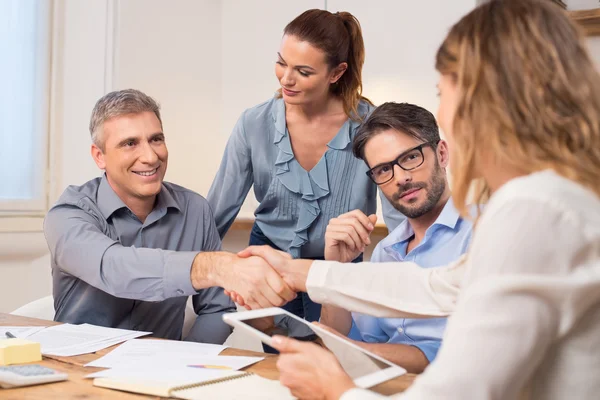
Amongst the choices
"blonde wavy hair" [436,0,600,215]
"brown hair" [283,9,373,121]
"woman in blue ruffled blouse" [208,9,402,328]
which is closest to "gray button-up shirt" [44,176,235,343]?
"woman in blue ruffled blouse" [208,9,402,328]

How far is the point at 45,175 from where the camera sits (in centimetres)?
347

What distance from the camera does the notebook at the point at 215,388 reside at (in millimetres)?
1057

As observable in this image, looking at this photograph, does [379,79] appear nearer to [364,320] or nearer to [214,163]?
[214,163]

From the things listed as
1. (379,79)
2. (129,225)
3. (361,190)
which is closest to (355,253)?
(361,190)

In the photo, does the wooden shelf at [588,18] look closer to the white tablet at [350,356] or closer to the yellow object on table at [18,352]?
the white tablet at [350,356]

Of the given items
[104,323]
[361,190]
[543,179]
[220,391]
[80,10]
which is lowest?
[104,323]

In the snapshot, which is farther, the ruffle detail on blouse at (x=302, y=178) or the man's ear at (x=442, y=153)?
the ruffle detail on blouse at (x=302, y=178)

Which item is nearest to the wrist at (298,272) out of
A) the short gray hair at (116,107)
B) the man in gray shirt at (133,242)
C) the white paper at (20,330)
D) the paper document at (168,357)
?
the man in gray shirt at (133,242)

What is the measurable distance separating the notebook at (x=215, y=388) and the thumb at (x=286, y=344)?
8 centimetres

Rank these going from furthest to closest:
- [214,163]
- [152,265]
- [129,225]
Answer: [214,163]
[129,225]
[152,265]

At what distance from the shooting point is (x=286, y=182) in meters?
2.29

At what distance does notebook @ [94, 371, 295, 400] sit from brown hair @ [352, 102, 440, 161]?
90 cm

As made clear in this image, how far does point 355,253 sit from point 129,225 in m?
0.67

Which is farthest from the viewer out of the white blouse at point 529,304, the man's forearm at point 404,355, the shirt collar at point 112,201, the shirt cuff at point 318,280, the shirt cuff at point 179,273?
the shirt collar at point 112,201
